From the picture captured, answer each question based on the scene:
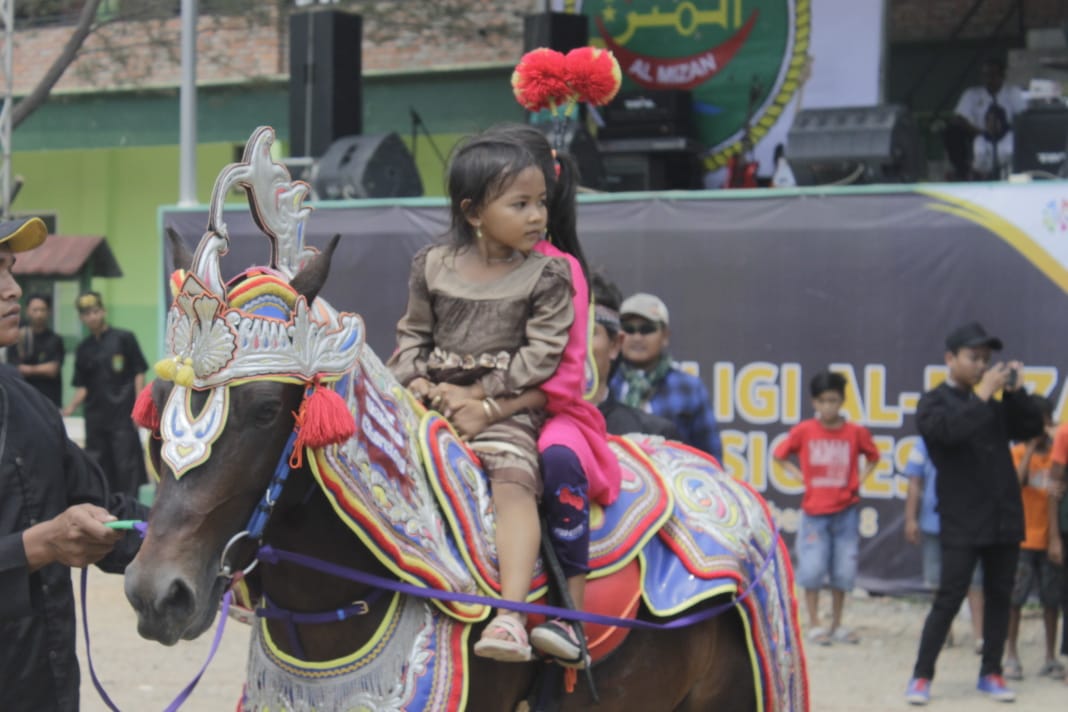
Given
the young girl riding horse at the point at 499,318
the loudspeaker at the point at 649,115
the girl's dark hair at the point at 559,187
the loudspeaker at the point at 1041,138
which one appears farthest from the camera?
the loudspeaker at the point at 649,115

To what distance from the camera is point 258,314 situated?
312 centimetres

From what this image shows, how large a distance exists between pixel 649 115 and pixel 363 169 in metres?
2.74

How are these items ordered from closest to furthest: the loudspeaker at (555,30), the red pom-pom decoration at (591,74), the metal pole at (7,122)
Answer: the red pom-pom decoration at (591,74)
the metal pole at (7,122)
the loudspeaker at (555,30)

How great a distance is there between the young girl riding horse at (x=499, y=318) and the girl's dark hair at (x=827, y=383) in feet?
16.6

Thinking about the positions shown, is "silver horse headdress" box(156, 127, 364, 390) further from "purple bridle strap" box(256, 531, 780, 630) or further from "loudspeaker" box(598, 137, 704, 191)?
"loudspeaker" box(598, 137, 704, 191)

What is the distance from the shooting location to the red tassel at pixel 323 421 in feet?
10.1

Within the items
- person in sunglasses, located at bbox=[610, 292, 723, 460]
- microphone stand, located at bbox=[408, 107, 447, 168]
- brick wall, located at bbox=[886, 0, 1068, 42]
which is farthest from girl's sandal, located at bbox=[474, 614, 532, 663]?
microphone stand, located at bbox=[408, 107, 447, 168]

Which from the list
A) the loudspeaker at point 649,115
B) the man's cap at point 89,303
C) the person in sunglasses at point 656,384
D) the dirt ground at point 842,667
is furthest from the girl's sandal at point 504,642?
the loudspeaker at point 649,115

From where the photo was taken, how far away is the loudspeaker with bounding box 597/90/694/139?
13070 millimetres

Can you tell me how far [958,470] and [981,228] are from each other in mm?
2146

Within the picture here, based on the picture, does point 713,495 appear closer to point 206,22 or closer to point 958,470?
point 958,470

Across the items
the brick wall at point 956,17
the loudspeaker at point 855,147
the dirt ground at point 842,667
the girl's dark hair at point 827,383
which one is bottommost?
the dirt ground at point 842,667

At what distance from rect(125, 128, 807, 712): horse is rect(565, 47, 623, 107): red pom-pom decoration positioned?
124 cm

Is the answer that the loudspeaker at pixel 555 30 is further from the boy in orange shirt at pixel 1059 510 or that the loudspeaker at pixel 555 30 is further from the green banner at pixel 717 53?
the boy in orange shirt at pixel 1059 510
